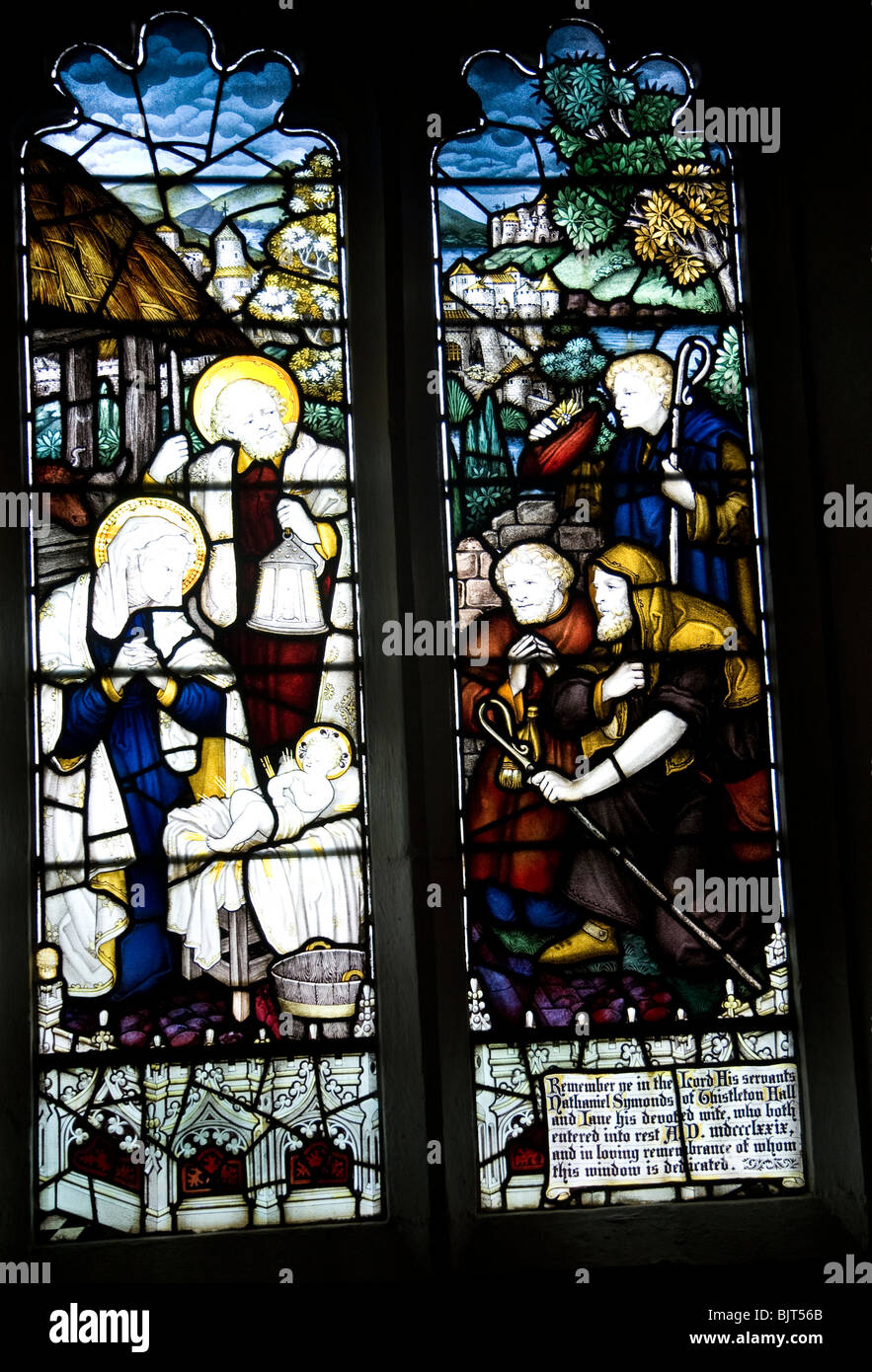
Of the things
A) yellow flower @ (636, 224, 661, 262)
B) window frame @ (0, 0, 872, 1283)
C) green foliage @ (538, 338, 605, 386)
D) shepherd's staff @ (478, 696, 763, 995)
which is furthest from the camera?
yellow flower @ (636, 224, 661, 262)

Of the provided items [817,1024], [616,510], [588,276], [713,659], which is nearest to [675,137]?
[588,276]

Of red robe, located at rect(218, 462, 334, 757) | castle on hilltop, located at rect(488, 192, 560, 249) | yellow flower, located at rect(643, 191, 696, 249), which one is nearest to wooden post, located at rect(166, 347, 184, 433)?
red robe, located at rect(218, 462, 334, 757)

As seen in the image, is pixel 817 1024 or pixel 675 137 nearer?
pixel 817 1024

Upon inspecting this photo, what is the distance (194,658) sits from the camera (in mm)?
4395

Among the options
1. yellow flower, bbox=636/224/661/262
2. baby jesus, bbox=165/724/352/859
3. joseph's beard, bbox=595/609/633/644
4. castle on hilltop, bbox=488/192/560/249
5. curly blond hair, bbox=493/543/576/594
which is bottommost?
baby jesus, bbox=165/724/352/859

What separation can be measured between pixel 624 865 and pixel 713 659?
0.60 m

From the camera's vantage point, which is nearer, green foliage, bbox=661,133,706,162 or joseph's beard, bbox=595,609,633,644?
joseph's beard, bbox=595,609,633,644

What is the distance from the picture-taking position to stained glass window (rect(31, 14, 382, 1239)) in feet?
13.6

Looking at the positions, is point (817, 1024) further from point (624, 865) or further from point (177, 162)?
point (177, 162)

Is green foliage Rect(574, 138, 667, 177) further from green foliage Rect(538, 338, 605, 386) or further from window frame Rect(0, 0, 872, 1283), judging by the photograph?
green foliage Rect(538, 338, 605, 386)

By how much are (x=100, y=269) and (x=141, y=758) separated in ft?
4.37

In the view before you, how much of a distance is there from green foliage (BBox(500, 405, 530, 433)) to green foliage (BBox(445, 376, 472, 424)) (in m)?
0.09

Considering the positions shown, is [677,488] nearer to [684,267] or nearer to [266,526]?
[684,267]
